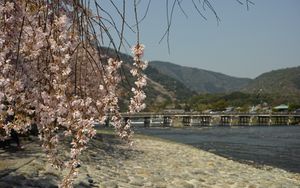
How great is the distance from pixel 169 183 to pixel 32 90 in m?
11.5

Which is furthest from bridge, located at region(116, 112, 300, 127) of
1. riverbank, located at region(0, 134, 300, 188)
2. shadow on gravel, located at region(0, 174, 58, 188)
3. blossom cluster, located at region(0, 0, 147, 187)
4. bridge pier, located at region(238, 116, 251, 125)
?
blossom cluster, located at region(0, 0, 147, 187)

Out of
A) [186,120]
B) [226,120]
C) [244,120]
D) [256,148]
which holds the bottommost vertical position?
[256,148]

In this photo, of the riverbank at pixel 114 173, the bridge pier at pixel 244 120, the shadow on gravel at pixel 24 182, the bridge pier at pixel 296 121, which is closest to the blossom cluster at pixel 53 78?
the riverbank at pixel 114 173

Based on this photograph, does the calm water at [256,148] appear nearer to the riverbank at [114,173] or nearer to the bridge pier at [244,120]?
the riverbank at [114,173]

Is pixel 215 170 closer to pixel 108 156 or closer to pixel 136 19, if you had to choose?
pixel 108 156

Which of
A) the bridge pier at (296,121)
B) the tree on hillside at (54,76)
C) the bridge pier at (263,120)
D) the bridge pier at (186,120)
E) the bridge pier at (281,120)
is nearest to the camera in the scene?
the tree on hillside at (54,76)

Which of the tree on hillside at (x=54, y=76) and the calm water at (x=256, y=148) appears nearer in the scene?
the tree on hillside at (x=54, y=76)

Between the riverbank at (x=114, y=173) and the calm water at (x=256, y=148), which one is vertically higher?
the riverbank at (x=114, y=173)

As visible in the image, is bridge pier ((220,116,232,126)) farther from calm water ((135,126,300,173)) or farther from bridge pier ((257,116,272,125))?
calm water ((135,126,300,173))

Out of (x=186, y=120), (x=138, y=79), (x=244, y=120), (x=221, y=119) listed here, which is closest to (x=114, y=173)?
(x=138, y=79)

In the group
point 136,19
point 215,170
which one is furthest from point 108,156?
point 136,19

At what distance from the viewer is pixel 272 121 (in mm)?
148875

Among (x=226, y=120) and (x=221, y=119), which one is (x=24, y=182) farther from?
(x=226, y=120)

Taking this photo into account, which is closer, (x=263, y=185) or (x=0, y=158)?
(x=0, y=158)
